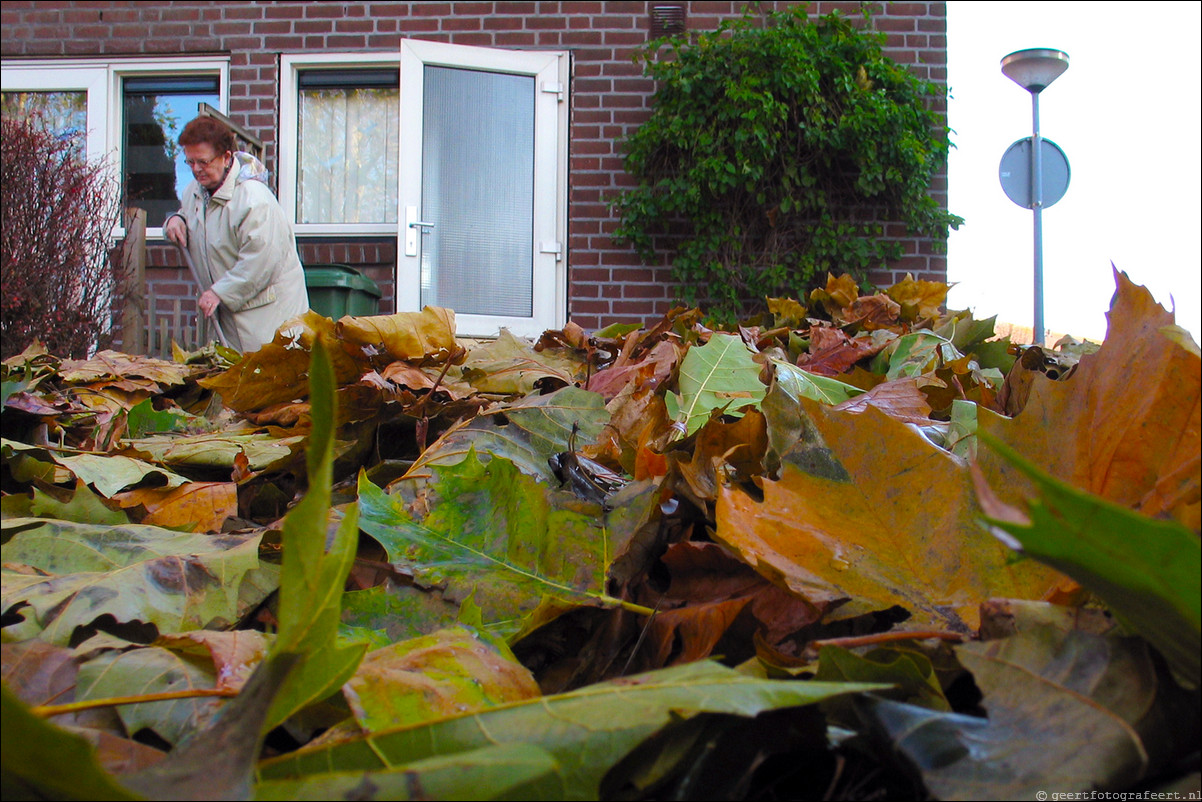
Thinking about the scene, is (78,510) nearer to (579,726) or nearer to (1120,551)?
(579,726)

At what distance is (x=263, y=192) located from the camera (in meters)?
5.00

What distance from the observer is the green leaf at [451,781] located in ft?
0.89

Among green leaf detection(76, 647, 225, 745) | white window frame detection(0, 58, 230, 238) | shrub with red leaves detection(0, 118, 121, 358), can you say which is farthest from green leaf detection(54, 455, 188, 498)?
white window frame detection(0, 58, 230, 238)

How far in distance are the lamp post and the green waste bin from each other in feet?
15.3

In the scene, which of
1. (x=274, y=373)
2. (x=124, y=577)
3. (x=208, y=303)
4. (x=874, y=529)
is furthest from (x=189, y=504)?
(x=208, y=303)

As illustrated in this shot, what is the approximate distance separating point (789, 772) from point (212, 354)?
5.37ft

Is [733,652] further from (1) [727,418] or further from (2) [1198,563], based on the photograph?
(1) [727,418]

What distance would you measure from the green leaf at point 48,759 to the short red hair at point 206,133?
5078 mm

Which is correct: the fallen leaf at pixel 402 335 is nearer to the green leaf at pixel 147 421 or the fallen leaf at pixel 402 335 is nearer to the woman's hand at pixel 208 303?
the green leaf at pixel 147 421

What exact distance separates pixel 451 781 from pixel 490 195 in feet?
19.6

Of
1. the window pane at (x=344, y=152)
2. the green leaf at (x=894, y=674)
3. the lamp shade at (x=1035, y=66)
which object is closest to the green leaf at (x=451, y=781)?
the green leaf at (x=894, y=674)

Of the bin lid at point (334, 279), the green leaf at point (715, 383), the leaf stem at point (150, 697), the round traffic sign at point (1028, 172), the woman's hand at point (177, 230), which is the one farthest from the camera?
the round traffic sign at point (1028, 172)

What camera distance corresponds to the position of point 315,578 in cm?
29

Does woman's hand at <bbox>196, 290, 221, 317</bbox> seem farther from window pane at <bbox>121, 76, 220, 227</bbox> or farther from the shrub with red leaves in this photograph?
window pane at <bbox>121, 76, 220, 227</bbox>
